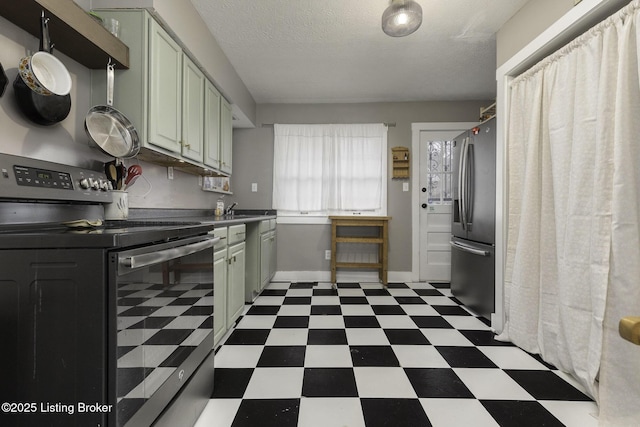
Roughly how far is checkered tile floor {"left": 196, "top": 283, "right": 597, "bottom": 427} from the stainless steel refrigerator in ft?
0.99

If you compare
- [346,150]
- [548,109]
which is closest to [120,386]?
[548,109]

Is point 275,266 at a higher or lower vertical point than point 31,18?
lower

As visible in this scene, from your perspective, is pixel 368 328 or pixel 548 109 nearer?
pixel 548 109

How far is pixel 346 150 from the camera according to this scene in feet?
12.1

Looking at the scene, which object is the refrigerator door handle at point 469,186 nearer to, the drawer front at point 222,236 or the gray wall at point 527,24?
the gray wall at point 527,24

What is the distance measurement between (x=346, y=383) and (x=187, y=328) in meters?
0.87

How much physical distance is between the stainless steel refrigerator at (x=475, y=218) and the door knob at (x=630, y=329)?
1923 mm

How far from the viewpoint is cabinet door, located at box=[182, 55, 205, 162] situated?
6.31 ft

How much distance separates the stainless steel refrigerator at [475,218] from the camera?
7.54ft

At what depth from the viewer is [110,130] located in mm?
1466

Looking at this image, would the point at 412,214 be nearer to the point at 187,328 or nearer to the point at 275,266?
the point at 275,266

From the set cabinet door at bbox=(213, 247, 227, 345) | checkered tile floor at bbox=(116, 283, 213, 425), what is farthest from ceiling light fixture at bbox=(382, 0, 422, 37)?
checkered tile floor at bbox=(116, 283, 213, 425)

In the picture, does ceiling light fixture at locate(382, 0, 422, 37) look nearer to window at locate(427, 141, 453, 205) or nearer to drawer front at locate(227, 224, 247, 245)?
drawer front at locate(227, 224, 247, 245)

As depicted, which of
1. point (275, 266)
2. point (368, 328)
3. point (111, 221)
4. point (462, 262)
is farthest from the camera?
point (275, 266)
